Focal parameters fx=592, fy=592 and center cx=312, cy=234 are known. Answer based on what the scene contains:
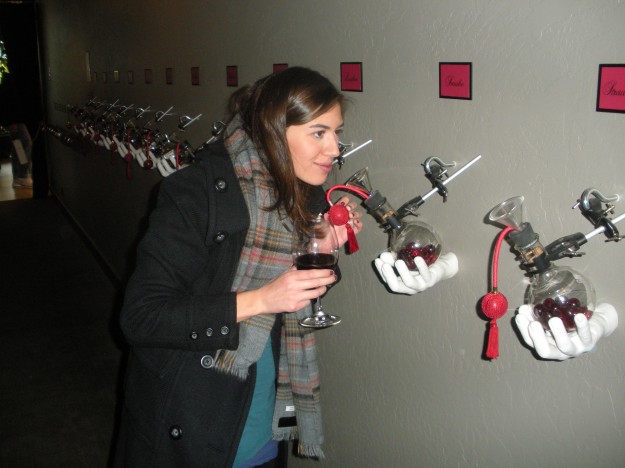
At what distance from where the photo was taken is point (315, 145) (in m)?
1.39

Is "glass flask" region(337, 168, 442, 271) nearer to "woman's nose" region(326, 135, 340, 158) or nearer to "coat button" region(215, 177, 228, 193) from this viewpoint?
"woman's nose" region(326, 135, 340, 158)

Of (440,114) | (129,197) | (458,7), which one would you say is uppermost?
(458,7)

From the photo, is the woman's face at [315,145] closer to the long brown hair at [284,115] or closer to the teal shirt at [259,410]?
the long brown hair at [284,115]

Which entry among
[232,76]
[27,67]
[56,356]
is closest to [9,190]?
[27,67]

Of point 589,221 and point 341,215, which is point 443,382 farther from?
point 589,221

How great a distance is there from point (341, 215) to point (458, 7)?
0.52 m

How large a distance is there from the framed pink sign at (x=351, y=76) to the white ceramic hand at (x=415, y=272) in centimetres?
54

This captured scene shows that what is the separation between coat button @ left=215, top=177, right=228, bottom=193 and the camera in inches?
52.1

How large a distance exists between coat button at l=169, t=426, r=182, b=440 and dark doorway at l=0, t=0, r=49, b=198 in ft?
25.3

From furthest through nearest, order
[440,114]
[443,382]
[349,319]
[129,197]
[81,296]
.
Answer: [81,296] → [129,197] → [349,319] → [443,382] → [440,114]

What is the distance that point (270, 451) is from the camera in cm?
160

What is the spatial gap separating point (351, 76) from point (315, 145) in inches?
14.1

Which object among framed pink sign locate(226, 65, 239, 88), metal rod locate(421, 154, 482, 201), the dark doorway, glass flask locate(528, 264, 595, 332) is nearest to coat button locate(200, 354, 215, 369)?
metal rod locate(421, 154, 482, 201)

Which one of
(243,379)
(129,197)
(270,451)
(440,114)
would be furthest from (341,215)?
(129,197)
